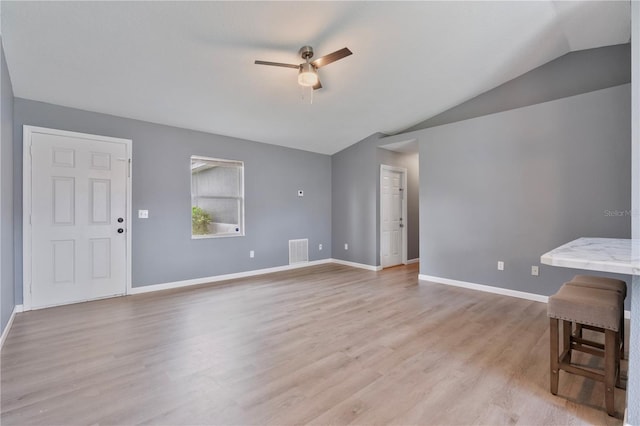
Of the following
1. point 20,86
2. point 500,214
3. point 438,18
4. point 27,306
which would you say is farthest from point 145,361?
point 500,214

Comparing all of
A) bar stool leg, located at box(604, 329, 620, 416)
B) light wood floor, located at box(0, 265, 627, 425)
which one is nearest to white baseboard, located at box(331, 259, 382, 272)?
light wood floor, located at box(0, 265, 627, 425)

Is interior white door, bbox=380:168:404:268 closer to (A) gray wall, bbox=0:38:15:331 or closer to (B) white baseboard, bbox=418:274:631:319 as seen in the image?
(B) white baseboard, bbox=418:274:631:319

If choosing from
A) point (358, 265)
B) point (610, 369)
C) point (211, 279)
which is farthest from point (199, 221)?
point (610, 369)

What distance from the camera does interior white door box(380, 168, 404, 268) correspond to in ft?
20.0

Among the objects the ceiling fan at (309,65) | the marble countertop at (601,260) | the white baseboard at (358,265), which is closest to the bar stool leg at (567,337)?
the marble countertop at (601,260)

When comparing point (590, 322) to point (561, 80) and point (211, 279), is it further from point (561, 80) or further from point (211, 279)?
point (211, 279)

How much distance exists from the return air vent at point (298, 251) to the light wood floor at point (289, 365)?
2180mm

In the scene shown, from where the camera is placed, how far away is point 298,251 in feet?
20.4

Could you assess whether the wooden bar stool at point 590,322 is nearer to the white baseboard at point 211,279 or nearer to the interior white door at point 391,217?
the interior white door at point 391,217

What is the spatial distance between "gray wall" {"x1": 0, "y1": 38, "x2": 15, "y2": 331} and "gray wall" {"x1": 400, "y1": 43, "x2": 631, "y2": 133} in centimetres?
586

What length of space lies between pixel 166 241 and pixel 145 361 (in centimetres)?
248

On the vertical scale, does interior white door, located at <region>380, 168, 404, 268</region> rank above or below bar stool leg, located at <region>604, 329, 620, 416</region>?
above

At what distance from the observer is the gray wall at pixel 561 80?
3854mm

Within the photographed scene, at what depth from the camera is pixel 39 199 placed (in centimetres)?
360
